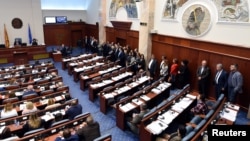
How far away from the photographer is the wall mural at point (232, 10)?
6465 mm

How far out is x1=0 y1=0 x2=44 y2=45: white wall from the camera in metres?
14.4

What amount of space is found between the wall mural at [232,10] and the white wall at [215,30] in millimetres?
175

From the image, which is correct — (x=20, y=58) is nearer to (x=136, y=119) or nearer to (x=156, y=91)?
(x=156, y=91)

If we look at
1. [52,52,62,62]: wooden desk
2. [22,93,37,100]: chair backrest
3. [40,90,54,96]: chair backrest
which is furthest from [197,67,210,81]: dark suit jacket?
[52,52,62,62]: wooden desk

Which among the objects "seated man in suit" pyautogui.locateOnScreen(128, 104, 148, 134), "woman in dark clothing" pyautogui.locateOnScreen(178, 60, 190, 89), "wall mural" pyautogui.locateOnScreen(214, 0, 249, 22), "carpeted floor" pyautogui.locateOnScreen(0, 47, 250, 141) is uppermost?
"wall mural" pyautogui.locateOnScreen(214, 0, 249, 22)

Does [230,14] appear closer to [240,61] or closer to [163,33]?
[240,61]

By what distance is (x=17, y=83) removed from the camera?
315 inches

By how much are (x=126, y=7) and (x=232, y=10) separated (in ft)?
24.1

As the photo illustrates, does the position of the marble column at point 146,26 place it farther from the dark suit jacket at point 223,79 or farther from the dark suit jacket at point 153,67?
the dark suit jacket at point 223,79

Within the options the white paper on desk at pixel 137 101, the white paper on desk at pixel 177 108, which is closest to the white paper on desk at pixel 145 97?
the white paper on desk at pixel 137 101

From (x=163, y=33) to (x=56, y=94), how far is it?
5.88 meters

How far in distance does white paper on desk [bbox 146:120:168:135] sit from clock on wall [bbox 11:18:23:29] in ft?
46.7

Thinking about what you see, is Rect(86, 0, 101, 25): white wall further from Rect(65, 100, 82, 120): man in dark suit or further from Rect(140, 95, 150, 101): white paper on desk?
Rect(65, 100, 82, 120): man in dark suit

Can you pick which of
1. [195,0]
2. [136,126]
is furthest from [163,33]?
[136,126]
